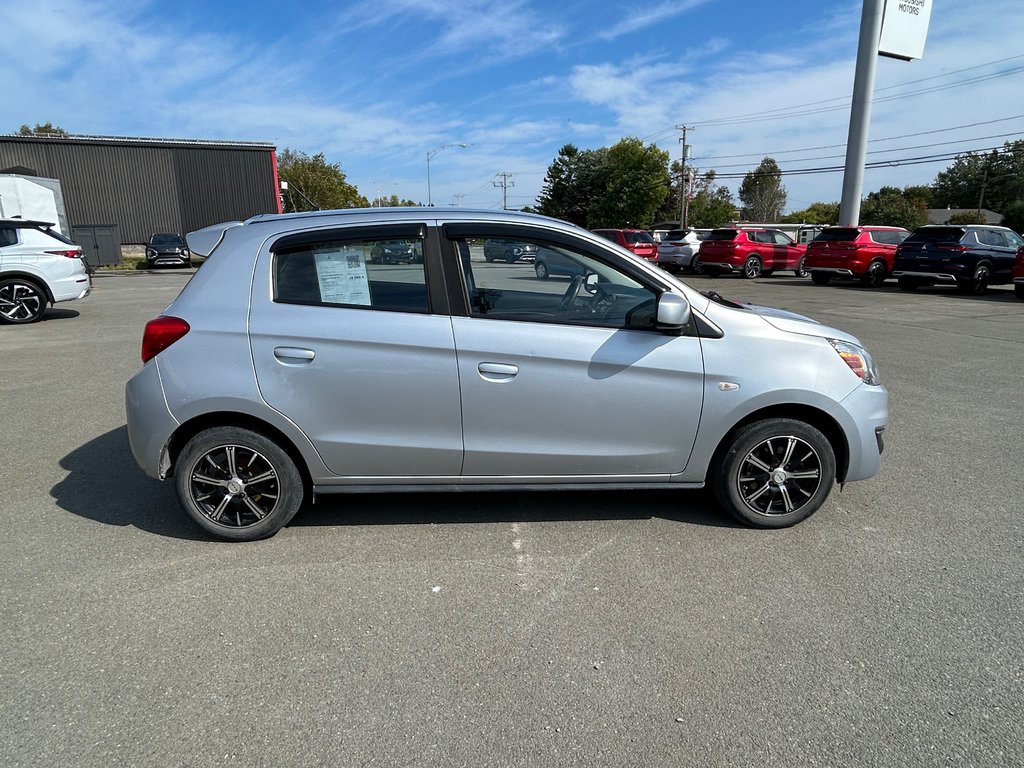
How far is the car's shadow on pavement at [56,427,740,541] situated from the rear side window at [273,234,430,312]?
132 cm

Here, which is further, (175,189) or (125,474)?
(175,189)

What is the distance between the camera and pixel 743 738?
232 cm

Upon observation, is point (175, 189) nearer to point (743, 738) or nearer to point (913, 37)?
point (913, 37)

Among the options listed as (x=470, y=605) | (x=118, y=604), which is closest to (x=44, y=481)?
(x=118, y=604)

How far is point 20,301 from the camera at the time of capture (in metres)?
11.6

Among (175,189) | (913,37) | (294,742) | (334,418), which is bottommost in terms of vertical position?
(294,742)

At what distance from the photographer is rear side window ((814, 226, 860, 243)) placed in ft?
66.1

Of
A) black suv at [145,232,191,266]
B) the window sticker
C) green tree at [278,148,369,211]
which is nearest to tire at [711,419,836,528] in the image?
the window sticker

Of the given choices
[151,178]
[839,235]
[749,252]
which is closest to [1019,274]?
[839,235]

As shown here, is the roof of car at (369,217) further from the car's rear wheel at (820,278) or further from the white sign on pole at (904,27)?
the white sign on pole at (904,27)

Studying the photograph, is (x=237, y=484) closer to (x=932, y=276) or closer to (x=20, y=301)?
(x=20, y=301)

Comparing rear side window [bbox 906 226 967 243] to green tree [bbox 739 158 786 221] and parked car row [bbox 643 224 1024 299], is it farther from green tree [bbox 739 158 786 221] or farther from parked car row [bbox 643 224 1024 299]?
green tree [bbox 739 158 786 221]

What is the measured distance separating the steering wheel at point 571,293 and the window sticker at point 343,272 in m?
1.07

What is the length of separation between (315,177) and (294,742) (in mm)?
60708
